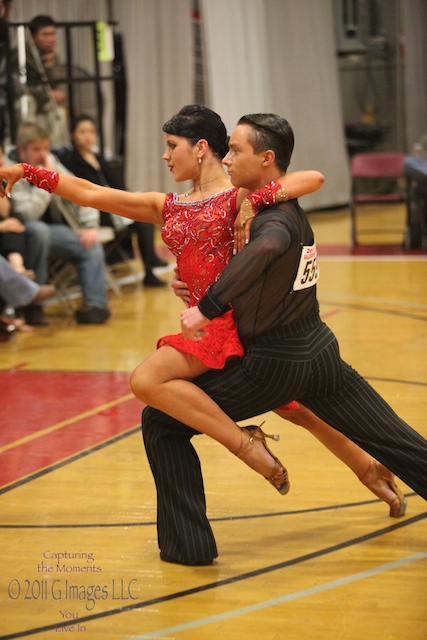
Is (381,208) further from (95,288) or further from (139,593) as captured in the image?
(139,593)

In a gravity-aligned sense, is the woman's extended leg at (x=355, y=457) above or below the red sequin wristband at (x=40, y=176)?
below

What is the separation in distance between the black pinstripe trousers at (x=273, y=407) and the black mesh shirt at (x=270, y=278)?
0.05m

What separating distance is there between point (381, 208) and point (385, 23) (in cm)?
347

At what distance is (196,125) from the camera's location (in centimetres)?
340

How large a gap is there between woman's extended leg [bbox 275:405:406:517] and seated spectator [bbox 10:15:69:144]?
6.26 meters

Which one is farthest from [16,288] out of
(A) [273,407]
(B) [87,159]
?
(A) [273,407]

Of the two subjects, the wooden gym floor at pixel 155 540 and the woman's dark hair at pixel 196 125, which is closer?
the wooden gym floor at pixel 155 540

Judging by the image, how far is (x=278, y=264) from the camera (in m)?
3.17

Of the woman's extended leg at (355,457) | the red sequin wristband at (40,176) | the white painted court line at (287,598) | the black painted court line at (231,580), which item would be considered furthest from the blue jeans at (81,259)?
the white painted court line at (287,598)

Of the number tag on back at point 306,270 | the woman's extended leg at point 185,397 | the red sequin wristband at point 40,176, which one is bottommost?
the woman's extended leg at point 185,397

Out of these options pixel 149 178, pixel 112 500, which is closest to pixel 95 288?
pixel 112 500

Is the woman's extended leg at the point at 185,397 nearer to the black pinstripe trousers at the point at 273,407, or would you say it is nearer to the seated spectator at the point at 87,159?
the black pinstripe trousers at the point at 273,407

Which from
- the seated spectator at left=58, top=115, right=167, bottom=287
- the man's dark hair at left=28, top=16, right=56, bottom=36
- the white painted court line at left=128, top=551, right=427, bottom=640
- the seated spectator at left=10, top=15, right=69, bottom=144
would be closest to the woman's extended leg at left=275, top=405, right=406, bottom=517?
the white painted court line at left=128, top=551, right=427, bottom=640

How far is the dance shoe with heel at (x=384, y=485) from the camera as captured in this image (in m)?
3.70
